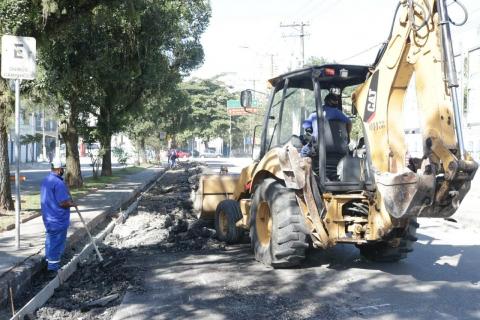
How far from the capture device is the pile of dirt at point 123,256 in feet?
20.0

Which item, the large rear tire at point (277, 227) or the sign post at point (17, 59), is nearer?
the large rear tire at point (277, 227)

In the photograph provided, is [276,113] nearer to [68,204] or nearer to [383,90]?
[383,90]

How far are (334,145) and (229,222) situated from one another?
8.84ft

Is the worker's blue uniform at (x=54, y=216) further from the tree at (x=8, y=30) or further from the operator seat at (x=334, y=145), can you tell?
the tree at (x=8, y=30)

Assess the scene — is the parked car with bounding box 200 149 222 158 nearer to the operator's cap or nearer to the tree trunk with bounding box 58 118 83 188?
the tree trunk with bounding box 58 118 83 188

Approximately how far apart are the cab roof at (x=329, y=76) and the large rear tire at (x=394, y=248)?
213 centimetres

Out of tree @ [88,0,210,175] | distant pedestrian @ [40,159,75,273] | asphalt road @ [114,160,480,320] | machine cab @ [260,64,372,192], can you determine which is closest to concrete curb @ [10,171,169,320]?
distant pedestrian @ [40,159,75,273]

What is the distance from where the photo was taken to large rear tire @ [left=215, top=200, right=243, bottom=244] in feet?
30.6

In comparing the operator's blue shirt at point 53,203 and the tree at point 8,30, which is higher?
the tree at point 8,30

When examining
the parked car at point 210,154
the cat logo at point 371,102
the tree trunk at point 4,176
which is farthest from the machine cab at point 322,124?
the parked car at point 210,154

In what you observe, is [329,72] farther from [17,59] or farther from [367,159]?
[17,59]

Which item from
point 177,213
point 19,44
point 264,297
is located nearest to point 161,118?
point 177,213

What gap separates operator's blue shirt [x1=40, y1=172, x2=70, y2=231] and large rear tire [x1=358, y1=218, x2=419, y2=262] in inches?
170

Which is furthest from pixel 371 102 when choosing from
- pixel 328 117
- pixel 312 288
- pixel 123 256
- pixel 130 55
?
pixel 130 55
